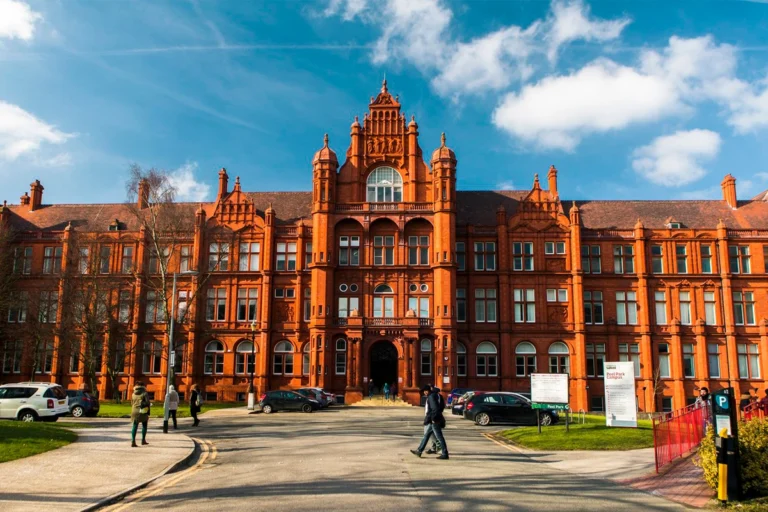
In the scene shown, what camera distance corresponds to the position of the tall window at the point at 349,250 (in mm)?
50688

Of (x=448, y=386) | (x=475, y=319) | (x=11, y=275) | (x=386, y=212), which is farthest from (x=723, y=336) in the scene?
(x=11, y=275)

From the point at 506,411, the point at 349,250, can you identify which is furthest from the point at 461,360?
the point at 506,411

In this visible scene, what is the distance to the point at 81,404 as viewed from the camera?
33.6 m

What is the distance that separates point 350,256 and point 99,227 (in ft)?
79.9

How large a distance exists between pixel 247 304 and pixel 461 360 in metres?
18.2

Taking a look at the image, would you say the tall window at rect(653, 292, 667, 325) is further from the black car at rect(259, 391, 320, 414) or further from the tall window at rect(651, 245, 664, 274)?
the black car at rect(259, 391, 320, 414)

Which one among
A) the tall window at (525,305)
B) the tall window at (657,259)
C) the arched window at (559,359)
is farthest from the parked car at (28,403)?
the tall window at (657,259)

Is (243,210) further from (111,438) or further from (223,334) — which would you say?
(111,438)

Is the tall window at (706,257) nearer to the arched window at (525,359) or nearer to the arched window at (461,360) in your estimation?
the arched window at (525,359)

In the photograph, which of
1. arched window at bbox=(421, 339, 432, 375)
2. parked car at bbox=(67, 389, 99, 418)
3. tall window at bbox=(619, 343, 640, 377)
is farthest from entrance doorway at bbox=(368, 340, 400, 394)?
parked car at bbox=(67, 389, 99, 418)

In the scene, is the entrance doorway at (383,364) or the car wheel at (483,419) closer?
the car wheel at (483,419)

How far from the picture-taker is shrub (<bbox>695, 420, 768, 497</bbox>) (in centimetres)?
1250

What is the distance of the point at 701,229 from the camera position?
52312mm

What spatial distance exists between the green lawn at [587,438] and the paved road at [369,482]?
5.21 feet
